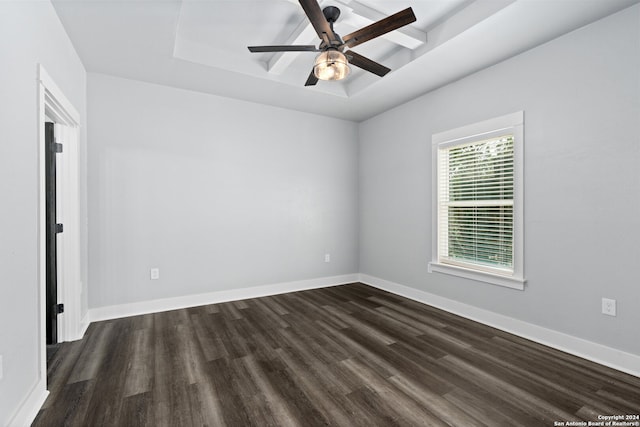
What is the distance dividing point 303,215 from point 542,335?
10.4ft

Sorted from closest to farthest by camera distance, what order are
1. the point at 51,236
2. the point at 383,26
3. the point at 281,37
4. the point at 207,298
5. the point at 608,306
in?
the point at 383,26
the point at 608,306
the point at 51,236
the point at 281,37
the point at 207,298

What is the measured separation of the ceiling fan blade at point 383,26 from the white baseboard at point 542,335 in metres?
2.84

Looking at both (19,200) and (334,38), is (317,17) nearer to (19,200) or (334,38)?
(334,38)

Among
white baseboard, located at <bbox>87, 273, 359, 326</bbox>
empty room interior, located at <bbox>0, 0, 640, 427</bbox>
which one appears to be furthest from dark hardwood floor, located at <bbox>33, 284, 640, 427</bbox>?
white baseboard, located at <bbox>87, 273, 359, 326</bbox>

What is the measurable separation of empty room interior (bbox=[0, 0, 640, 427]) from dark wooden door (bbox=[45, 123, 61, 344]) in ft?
0.06

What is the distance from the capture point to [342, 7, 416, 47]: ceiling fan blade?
1952mm

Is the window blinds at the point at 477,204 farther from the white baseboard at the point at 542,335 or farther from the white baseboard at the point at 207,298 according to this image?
the white baseboard at the point at 207,298

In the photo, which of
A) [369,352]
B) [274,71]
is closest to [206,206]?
[274,71]

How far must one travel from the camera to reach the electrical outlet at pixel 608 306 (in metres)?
2.34

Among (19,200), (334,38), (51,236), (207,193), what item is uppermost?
(334,38)

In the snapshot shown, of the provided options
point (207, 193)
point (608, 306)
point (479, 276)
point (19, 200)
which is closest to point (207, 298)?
point (207, 193)

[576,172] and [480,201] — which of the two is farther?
[480,201]

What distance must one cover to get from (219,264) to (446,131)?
3300 millimetres

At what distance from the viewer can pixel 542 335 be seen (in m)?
2.74
